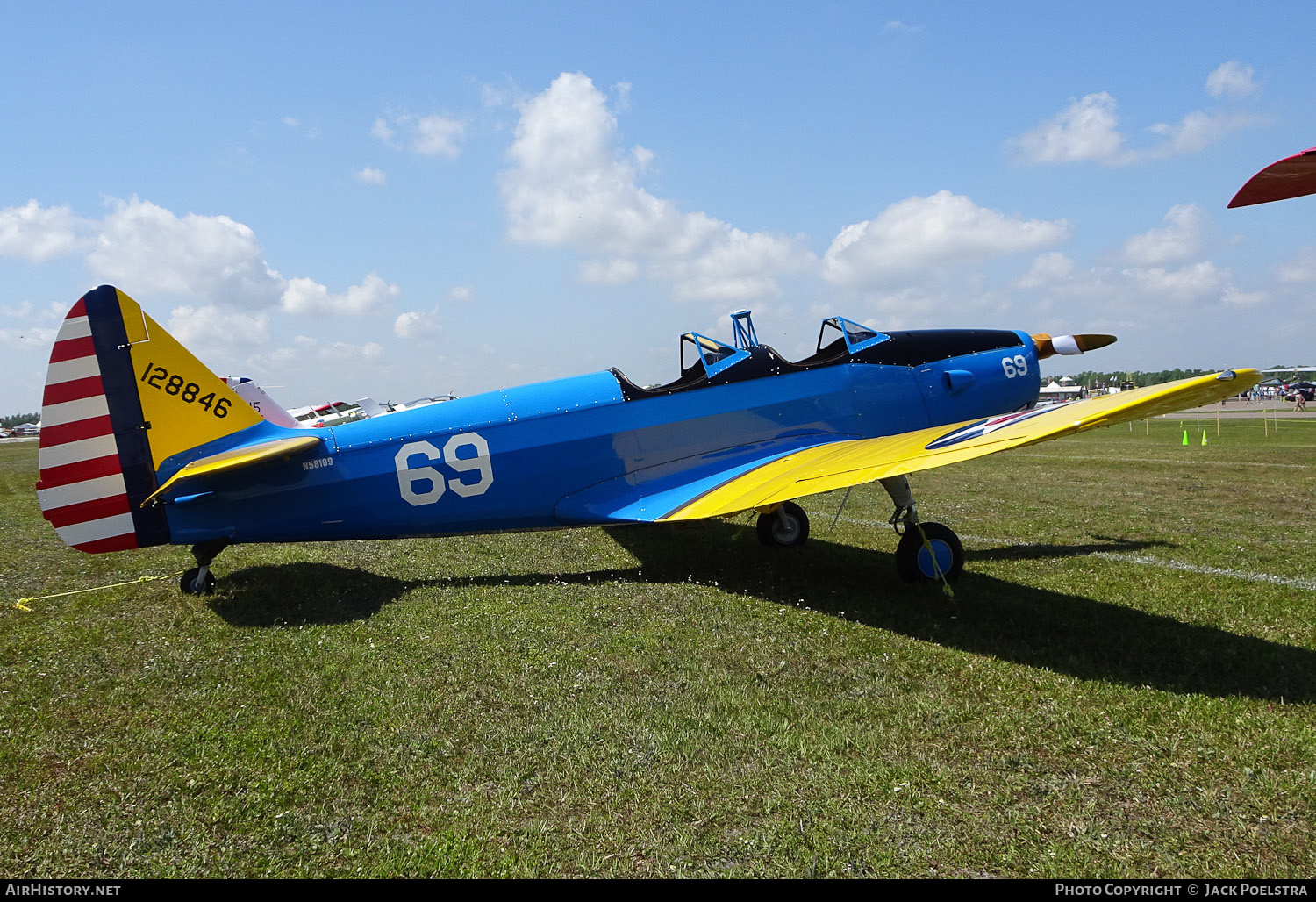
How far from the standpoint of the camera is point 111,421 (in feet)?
19.6

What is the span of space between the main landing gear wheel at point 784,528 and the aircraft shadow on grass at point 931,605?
17 centimetres

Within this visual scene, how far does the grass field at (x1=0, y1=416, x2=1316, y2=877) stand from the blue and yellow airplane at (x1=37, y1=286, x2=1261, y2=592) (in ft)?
2.19

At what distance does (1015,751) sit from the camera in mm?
3365

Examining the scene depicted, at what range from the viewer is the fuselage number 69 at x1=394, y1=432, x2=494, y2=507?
653cm

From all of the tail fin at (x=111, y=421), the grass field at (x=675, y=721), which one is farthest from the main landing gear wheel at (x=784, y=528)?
the tail fin at (x=111, y=421)

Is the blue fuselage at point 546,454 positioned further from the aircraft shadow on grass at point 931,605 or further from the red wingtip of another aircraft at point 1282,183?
the red wingtip of another aircraft at point 1282,183

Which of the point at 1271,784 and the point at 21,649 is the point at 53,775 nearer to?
the point at 21,649

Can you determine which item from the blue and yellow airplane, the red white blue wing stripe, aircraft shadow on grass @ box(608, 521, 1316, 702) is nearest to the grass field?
aircraft shadow on grass @ box(608, 521, 1316, 702)

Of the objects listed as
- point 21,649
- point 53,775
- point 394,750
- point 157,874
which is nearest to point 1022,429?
point 394,750

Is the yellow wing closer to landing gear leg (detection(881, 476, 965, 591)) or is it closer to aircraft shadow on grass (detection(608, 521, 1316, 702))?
landing gear leg (detection(881, 476, 965, 591))

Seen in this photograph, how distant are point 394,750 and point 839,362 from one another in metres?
5.53

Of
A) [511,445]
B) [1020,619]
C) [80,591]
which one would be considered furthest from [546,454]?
[80,591]

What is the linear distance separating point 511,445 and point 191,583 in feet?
9.83

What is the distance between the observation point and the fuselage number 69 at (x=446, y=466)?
653cm
